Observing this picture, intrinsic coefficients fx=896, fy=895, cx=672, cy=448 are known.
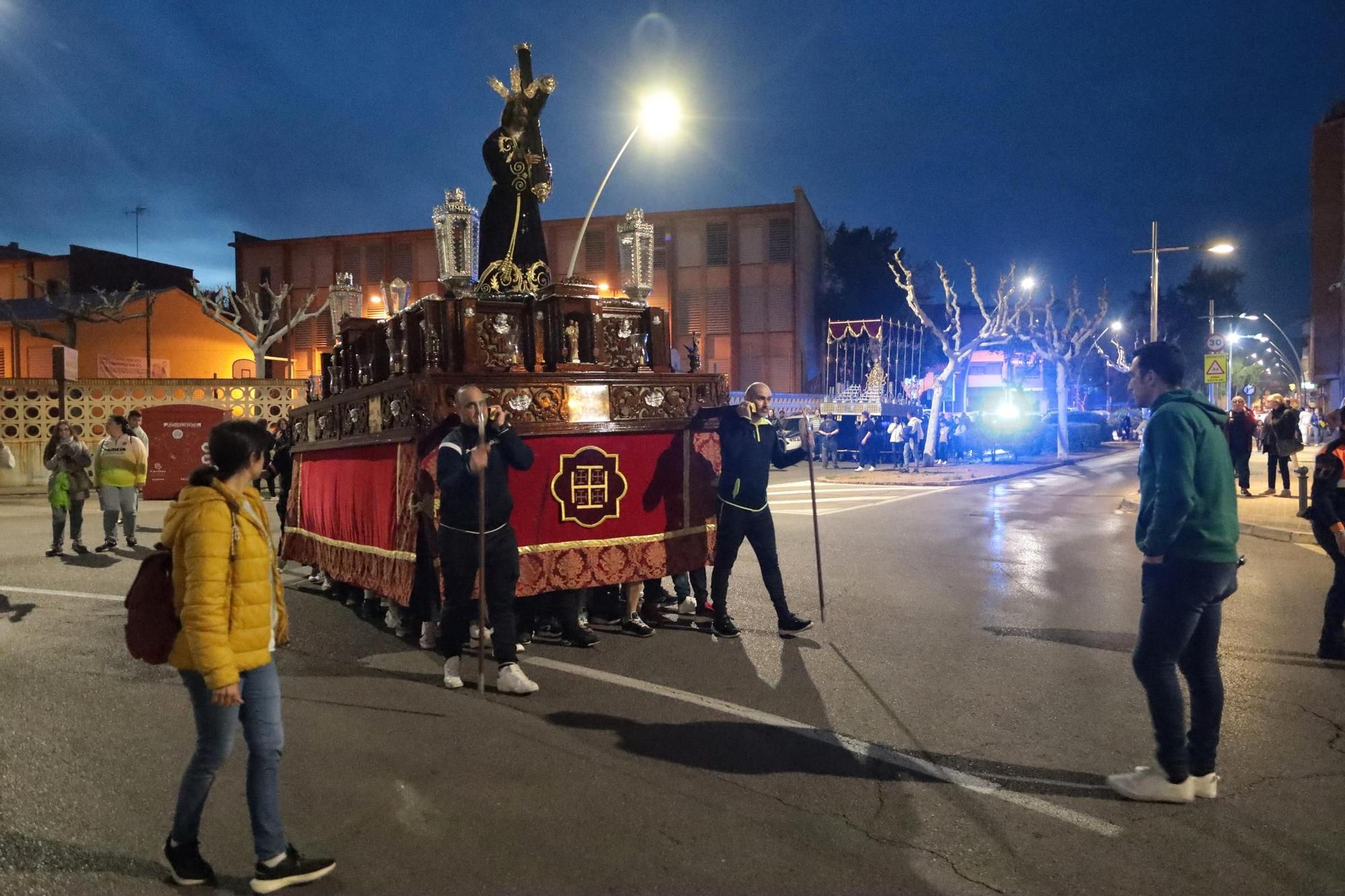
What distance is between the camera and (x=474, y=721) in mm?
5059

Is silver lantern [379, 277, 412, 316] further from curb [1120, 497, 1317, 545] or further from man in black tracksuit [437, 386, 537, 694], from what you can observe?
curb [1120, 497, 1317, 545]

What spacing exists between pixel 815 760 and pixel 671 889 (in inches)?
55.7

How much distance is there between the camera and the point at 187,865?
3.21 m

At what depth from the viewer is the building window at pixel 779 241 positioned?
147 ft

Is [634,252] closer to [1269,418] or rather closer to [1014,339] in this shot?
[1269,418]

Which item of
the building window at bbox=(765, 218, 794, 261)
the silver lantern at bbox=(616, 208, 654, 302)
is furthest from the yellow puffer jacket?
the building window at bbox=(765, 218, 794, 261)

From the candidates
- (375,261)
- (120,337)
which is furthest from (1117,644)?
(375,261)

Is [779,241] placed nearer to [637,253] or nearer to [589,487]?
[637,253]

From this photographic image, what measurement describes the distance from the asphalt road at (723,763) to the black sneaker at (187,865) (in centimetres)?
8

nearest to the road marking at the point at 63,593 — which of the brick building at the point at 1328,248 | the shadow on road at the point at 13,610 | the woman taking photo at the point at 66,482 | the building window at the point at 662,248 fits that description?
the shadow on road at the point at 13,610

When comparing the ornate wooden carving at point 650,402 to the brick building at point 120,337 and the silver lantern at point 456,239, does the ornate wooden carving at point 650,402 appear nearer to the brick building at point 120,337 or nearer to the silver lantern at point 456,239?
the silver lantern at point 456,239

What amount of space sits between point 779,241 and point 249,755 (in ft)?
144

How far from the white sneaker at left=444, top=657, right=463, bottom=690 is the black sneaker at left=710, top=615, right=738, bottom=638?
2125 mm

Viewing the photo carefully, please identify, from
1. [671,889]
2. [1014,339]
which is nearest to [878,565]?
[671,889]
